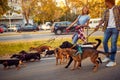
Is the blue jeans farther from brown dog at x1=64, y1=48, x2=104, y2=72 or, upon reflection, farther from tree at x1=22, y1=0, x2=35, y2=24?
tree at x1=22, y1=0, x2=35, y2=24

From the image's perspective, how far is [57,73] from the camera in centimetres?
938

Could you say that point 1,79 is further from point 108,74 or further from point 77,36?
point 77,36

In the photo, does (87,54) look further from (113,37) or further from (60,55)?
(60,55)

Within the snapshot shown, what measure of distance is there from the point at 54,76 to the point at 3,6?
12.6 meters

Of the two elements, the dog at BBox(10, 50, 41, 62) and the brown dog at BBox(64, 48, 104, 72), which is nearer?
the brown dog at BBox(64, 48, 104, 72)

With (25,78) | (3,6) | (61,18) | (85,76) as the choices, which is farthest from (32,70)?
(61,18)

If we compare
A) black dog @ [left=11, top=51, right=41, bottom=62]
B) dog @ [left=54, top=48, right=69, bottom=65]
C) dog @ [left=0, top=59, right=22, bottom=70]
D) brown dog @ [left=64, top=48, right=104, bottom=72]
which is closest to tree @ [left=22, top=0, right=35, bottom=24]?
black dog @ [left=11, top=51, right=41, bottom=62]

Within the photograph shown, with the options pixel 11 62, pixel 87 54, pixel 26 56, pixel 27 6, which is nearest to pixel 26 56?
pixel 26 56

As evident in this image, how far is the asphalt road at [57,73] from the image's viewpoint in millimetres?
8703

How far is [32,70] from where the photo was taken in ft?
33.3

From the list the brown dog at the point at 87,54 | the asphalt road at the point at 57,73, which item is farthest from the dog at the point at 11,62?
the brown dog at the point at 87,54

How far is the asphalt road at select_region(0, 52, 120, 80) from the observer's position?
28.6 feet

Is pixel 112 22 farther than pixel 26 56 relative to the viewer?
No

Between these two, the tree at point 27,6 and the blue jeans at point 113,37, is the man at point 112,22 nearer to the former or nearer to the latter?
the blue jeans at point 113,37
